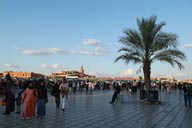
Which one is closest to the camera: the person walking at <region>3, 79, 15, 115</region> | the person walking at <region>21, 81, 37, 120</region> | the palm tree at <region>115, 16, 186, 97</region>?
the person walking at <region>21, 81, 37, 120</region>

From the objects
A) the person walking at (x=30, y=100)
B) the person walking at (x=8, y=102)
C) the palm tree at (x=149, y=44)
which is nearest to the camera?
the person walking at (x=30, y=100)

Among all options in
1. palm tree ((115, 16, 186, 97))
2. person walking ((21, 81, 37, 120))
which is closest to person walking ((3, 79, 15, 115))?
person walking ((21, 81, 37, 120))

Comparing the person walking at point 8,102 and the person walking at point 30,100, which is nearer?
the person walking at point 30,100

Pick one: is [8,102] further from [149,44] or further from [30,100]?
[149,44]

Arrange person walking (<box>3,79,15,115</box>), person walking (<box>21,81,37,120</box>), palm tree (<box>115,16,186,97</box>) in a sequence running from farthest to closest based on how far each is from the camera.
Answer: palm tree (<box>115,16,186,97</box>) < person walking (<box>3,79,15,115</box>) < person walking (<box>21,81,37,120</box>)

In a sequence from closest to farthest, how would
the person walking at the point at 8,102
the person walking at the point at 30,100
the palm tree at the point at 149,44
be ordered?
1. the person walking at the point at 30,100
2. the person walking at the point at 8,102
3. the palm tree at the point at 149,44

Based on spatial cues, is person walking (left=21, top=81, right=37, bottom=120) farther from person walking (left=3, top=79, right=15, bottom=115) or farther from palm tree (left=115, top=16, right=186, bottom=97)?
palm tree (left=115, top=16, right=186, bottom=97)

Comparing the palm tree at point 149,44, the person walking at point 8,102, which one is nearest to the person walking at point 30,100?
the person walking at point 8,102

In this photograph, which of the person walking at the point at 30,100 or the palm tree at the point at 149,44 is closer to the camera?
the person walking at the point at 30,100

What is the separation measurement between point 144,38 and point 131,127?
1248 cm

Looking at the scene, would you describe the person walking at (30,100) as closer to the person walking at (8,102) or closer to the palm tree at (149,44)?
the person walking at (8,102)

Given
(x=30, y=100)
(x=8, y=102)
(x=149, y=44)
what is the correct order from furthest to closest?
(x=149, y=44)
(x=8, y=102)
(x=30, y=100)

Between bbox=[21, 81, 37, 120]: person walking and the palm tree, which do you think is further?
the palm tree

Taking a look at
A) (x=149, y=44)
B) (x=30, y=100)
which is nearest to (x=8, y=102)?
(x=30, y=100)
